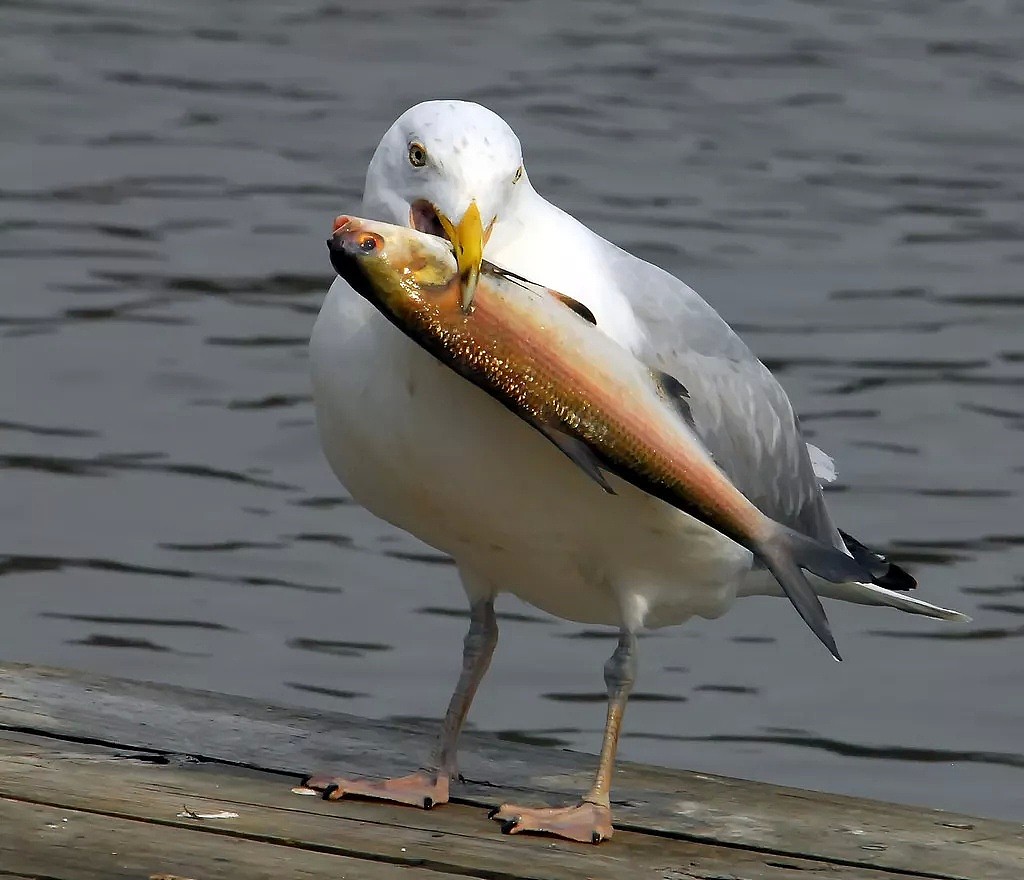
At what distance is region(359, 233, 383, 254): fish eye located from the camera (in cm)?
442

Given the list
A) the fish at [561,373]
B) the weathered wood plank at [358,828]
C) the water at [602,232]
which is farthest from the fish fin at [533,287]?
the water at [602,232]

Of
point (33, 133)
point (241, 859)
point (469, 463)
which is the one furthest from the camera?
point (33, 133)

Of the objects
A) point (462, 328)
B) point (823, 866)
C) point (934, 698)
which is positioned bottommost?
point (934, 698)

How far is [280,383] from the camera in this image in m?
10.3

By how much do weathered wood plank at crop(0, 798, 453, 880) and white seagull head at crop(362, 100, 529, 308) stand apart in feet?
3.63

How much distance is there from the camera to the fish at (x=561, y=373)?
445cm

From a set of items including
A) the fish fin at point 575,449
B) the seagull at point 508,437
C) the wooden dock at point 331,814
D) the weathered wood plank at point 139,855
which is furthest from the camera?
the seagull at point 508,437

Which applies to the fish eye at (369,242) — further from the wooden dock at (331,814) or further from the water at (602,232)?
the water at (602,232)

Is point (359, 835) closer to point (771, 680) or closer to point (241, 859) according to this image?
point (241, 859)

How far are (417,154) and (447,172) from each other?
0.24 feet

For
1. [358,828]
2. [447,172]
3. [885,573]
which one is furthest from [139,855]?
[885,573]

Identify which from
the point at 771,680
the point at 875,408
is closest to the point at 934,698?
the point at 771,680

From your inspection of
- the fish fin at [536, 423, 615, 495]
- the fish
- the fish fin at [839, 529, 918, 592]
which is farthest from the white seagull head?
the fish fin at [839, 529, 918, 592]

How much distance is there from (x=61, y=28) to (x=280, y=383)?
631 centimetres
